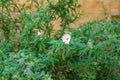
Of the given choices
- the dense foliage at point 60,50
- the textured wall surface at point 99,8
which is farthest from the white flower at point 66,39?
the textured wall surface at point 99,8

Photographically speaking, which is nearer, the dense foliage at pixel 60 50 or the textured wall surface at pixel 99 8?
the dense foliage at pixel 60 50

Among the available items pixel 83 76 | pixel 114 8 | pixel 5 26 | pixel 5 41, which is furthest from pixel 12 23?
pixel 114 8

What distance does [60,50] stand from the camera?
250 cm

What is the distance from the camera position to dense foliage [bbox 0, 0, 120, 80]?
8.14 ft

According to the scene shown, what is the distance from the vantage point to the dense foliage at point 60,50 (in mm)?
2481

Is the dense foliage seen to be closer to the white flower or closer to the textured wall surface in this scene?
the white flower

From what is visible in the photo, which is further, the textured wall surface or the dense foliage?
the textured wall surface

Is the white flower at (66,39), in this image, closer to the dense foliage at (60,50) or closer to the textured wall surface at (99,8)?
the dense foliage at (60,50)

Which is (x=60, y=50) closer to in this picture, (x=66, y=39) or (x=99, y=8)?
(x=66, y=39)

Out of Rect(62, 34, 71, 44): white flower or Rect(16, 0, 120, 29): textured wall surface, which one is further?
Rect(16, 0, 120, 29): textured wall surface

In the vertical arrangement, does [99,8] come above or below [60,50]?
above

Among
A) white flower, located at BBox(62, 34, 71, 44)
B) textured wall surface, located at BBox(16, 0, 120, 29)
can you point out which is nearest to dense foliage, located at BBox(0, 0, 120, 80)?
white flower, located at BBox(62, 34, 71, 44)

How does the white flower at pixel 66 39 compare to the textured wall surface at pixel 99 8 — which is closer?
the white flower at pixel 66 39

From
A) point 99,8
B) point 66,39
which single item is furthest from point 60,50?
point 99,8
